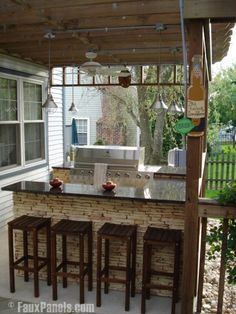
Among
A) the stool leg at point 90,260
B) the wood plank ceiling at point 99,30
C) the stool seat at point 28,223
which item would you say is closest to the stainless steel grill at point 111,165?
the wood plank ceiling at point 99,30

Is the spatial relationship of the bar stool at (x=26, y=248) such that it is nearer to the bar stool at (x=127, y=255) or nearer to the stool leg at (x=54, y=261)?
the stool leg at (x=54, y=261)

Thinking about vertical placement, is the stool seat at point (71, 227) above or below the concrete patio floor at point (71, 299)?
above

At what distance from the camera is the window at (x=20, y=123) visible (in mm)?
5680

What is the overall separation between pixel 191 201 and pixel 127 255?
2.87 ft

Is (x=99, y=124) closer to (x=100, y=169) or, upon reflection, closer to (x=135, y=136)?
(x=135, y=136)

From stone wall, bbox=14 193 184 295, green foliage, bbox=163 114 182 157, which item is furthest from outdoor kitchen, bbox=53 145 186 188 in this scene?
green foliage, bbox=163 114 182 157

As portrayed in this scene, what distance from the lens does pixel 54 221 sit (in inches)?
148

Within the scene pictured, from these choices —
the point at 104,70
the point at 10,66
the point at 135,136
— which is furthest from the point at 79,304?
the point at 135,136

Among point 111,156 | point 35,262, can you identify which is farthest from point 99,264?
point 111,156

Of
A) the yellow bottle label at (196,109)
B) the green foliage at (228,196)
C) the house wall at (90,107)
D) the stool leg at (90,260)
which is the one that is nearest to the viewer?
the yellow bottle label at (196,109)

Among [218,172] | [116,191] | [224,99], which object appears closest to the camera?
[116,191]

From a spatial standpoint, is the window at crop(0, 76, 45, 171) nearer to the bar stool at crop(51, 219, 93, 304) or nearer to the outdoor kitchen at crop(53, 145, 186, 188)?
the outdoor kitchen at crop(53, 145, 186, 188)

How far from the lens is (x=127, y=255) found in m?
3.18

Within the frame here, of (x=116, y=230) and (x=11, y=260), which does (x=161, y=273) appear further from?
(x=11, y=260)
